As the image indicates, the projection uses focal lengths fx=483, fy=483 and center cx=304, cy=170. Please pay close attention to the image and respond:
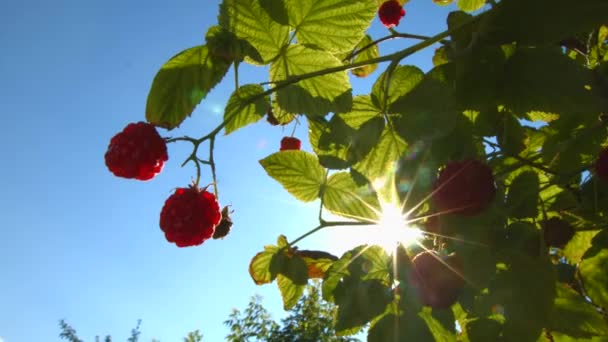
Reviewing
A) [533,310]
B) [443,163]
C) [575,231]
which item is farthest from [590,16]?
[575,231]

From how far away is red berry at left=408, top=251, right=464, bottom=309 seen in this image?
3.83ft

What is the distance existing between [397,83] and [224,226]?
0.94 m

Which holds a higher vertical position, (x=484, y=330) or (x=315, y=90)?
(x=315, y=90)

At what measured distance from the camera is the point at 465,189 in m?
1.08

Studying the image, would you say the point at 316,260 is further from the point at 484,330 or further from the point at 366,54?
the point at 366,54

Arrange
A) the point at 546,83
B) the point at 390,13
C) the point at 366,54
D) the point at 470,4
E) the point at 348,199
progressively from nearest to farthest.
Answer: the point at 546,83
the point at 348,199
the point at 366,54
the point at 470,4
the point at 390,13

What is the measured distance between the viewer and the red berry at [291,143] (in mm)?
2247

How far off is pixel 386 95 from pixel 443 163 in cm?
24

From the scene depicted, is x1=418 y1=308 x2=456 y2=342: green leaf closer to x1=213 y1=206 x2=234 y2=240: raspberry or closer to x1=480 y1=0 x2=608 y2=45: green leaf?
x1=480 y1=0 x2=608 y2=45: green leaf

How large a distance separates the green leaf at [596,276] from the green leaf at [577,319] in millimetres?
145

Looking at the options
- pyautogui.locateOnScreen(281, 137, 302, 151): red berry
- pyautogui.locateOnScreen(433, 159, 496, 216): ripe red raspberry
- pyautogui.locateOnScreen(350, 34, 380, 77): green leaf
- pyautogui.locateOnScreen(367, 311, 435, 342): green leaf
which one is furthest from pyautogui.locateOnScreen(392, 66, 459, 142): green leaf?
pyautogui.locateOnScreen(281, 137, 302, 151): red berry

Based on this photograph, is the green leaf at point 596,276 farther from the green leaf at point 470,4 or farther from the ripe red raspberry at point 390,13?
the ripe red raspberry at point 390,13

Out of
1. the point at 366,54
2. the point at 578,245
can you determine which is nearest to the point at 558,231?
the point at 578,245

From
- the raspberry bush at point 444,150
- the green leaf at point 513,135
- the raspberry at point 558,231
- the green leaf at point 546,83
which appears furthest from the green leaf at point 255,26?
the raspberry at point 558,231
